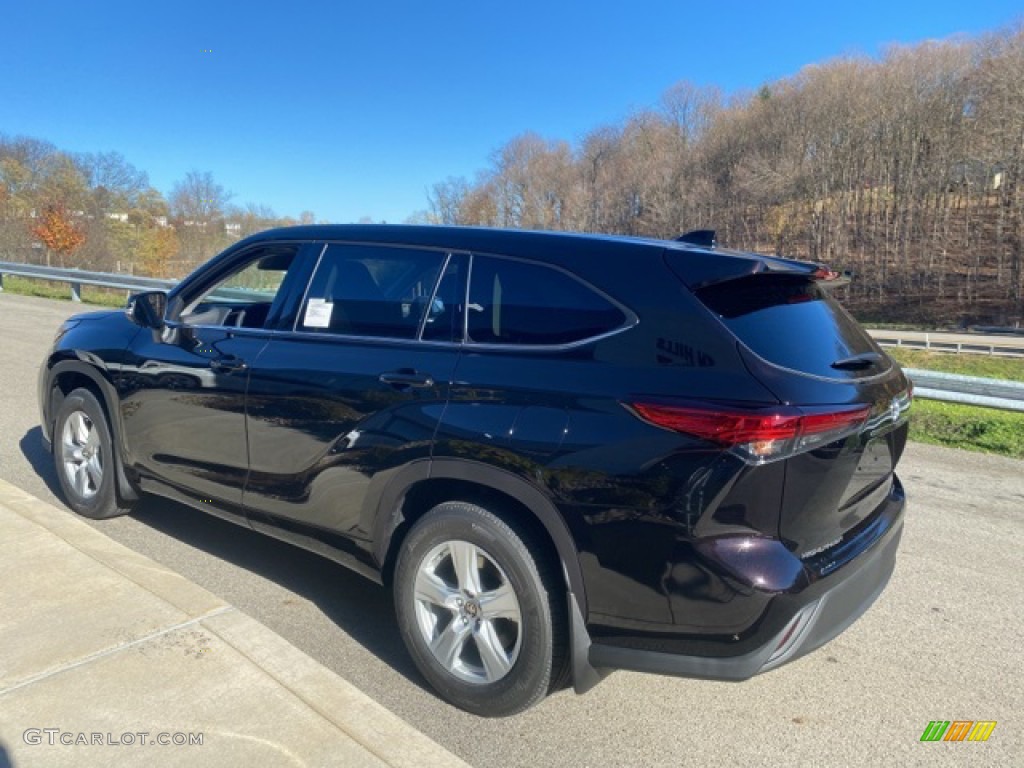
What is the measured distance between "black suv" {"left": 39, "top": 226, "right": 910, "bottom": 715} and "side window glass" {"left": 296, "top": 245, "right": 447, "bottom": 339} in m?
0.01

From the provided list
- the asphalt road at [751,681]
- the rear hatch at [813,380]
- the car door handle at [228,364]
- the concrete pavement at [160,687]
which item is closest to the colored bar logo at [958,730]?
the asphalt road at [751,681]

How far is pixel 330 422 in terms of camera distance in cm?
319

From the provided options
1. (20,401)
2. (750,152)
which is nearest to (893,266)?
(750,152)

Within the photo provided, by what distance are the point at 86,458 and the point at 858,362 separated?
168 inches

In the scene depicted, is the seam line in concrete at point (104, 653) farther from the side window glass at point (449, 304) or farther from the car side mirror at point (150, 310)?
the car side mirror at point (150, 310)

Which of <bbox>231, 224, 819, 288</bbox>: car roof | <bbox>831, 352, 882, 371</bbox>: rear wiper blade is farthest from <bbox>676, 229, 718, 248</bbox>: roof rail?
<bbox>831, 352, 882, 371</bbox>: rear wiper blade

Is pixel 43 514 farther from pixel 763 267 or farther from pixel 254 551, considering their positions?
pixel 763 267

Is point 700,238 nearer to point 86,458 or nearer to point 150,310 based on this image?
point 150,310

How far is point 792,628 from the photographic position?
2387mm

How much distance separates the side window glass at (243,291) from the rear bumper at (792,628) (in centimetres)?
249

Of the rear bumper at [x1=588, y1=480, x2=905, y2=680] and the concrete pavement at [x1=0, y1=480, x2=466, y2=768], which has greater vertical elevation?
the rear bumper at [x1=588, y1=480, x2=905, y2=680]

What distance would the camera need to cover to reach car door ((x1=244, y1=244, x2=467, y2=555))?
2.97 metres

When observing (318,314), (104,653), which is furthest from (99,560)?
(318,314)

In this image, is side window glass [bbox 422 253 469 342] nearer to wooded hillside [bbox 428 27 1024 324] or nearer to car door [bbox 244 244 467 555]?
car door [bbox 244 244 467 555]
